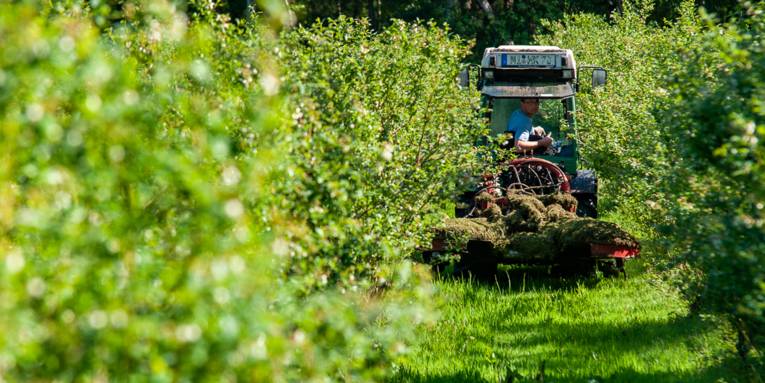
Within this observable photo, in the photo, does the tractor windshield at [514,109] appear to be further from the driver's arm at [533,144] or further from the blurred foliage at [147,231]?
the blurred foliage at [147,231]

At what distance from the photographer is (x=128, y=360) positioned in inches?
140

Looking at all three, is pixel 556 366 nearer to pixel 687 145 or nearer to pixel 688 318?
pixel 688 318

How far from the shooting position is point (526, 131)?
51.8ft

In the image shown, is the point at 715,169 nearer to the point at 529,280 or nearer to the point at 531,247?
the point at 531,247

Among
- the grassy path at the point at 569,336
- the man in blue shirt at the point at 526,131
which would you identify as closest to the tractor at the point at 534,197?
the man in blue shirt at the point at 526,131

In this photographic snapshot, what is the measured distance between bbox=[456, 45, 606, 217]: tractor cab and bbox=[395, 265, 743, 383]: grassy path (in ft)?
4.70

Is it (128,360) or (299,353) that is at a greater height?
(128,360)

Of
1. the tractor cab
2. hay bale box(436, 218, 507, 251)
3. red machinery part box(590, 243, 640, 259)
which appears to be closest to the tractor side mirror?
the tractor cab

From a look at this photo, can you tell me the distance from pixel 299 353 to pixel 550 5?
160ft

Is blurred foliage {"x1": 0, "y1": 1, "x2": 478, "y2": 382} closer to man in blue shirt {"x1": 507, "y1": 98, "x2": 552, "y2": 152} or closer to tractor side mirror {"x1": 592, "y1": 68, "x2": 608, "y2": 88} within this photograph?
man in blue shirt {"x1": 507, "y1": 98, "x2": 552, "y2": 152}

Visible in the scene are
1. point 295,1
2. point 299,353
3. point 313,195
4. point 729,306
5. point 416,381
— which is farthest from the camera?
point 295,1

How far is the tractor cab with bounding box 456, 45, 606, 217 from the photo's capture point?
15703mm

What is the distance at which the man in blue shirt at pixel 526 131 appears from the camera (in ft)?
51.3

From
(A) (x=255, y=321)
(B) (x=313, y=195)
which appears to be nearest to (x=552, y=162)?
(B) (x=313, y=195)
